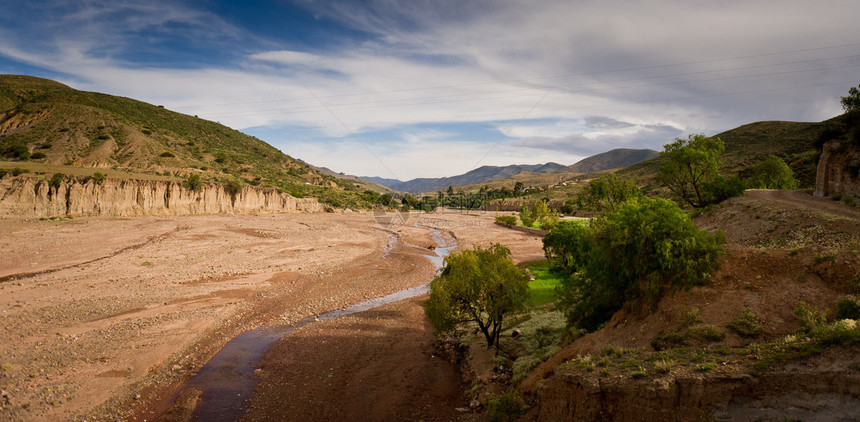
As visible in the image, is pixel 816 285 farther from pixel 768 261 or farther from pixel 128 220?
pixel 128 220

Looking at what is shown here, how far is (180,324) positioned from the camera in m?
18.6

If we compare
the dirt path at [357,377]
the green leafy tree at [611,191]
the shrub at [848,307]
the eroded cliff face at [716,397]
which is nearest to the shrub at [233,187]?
the dirt path at [357,377]

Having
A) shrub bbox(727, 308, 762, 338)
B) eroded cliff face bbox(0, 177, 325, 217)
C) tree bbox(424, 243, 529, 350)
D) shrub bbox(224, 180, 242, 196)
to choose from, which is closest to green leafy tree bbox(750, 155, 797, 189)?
tree bbox(424, 243, 529, 350)

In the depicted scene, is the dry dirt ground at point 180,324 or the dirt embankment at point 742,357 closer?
the dirt embankment at point 742,357

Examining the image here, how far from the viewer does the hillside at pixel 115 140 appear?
64188 mm

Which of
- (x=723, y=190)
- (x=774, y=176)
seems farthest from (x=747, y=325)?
(x=774, y=176)

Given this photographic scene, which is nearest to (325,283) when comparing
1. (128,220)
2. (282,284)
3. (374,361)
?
(282,284)

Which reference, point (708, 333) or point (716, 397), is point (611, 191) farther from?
point (716, 397)

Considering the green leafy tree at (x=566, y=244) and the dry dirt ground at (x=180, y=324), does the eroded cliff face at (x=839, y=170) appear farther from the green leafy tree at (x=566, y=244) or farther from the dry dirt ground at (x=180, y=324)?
the dry dirt ground at (x=180, y=324)

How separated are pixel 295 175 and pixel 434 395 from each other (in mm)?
116011

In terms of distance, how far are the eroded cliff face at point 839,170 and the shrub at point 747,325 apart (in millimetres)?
12350

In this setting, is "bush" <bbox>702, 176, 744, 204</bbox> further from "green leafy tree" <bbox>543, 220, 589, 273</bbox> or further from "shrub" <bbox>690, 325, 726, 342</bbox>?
"shrub" <bbox>690, 325, 726, 342</bbox>

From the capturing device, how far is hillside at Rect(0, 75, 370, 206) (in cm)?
6419

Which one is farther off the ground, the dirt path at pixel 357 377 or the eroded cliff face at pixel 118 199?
the eroded cliff face at pixel 118 199
